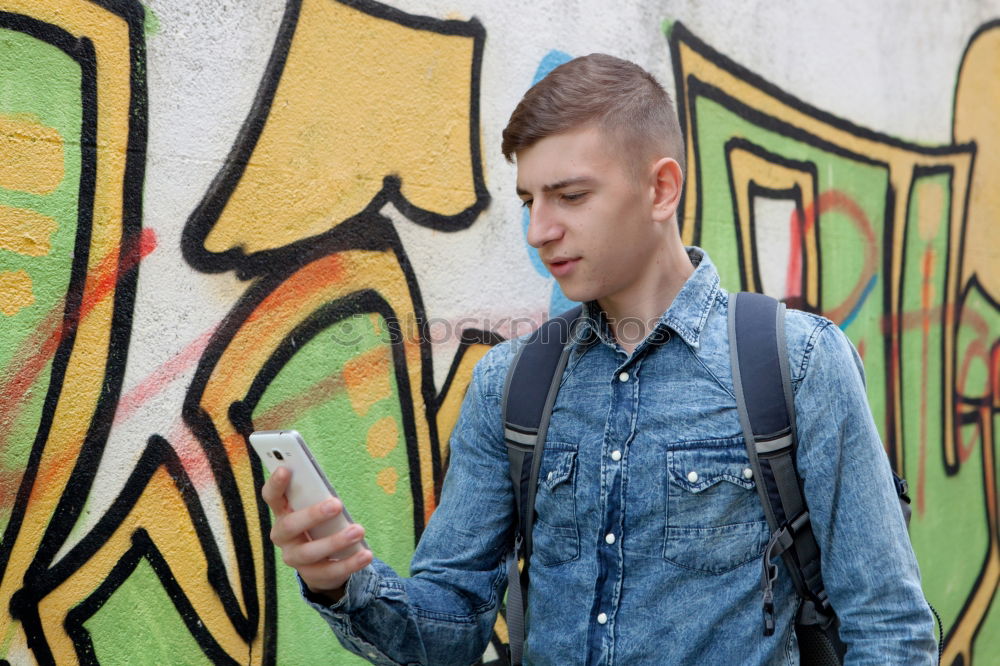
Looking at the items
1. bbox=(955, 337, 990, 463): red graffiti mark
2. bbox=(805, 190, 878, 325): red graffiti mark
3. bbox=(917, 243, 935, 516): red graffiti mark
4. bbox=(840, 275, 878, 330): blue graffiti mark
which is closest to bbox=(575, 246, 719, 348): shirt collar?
bbox=(805, 190, 878, 325): red graffiti mark

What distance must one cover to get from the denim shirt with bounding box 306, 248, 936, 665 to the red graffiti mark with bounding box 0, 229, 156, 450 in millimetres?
915

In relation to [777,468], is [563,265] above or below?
above

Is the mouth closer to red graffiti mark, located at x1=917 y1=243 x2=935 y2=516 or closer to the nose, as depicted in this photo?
the nose

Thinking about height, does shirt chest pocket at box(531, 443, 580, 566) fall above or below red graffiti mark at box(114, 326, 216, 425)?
below

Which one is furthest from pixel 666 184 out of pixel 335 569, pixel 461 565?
pixel 335 569

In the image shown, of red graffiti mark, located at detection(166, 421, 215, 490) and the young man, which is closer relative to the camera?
the young man

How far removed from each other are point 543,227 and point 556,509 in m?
0.53

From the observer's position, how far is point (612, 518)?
5.43ft

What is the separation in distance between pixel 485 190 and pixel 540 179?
1.16 metres

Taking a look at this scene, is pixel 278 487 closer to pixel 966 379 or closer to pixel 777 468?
pixel 777 468

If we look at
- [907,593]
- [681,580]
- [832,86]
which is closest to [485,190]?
[681,580]

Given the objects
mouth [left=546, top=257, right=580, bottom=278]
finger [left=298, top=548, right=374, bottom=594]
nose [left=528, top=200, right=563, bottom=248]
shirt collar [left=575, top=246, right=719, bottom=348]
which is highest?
nose [left=528, top=200, right=563, bottom=248]

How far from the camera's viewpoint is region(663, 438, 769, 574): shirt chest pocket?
1602mm

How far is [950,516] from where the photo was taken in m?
4.87
